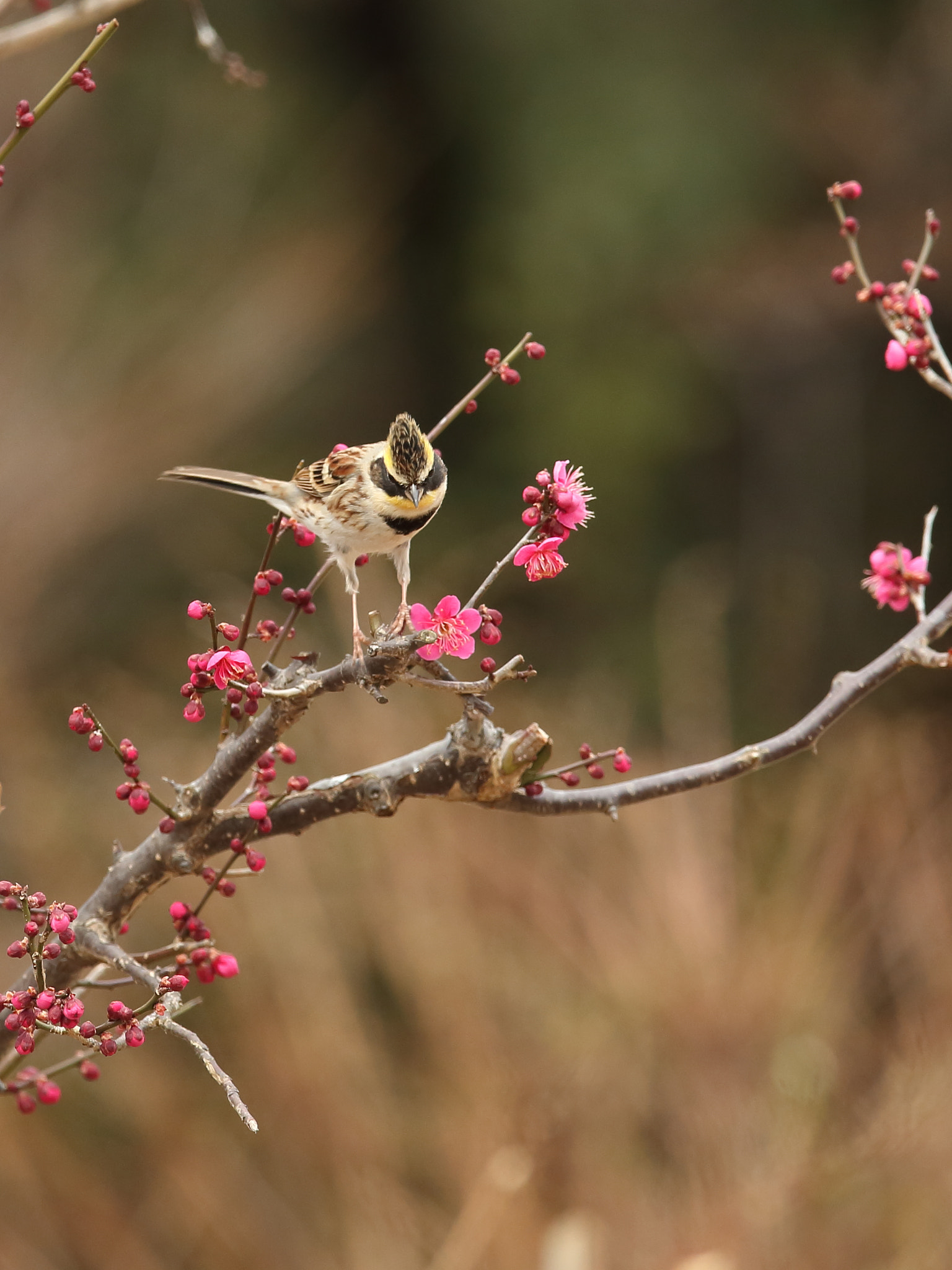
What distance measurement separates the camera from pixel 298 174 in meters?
5.98

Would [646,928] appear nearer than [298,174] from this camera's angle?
Yes

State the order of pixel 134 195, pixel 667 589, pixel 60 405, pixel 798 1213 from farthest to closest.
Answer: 1. pixel 134 195
2. pixel 667 589
3. pixel 60 405
4. pixel 798 1213

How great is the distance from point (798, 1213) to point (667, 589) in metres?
2.85

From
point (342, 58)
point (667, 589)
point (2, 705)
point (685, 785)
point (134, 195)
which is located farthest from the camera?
point (342, 58)

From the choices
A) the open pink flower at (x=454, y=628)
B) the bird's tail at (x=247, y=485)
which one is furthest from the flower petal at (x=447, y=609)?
the bird's tail at (x=247, y=485)

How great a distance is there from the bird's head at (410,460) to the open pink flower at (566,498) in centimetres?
54

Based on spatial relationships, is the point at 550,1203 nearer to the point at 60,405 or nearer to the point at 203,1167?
the point at 203,1167

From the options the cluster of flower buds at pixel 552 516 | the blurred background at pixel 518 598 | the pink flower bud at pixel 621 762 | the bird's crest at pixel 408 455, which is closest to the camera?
the cluster of flower buds at pixel 552 516

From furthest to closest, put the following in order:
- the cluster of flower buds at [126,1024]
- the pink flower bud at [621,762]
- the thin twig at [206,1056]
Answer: the pink flower bud at [621,762]
the cluster of flower buds at [126,1024]
the thin twig at [206,1056]

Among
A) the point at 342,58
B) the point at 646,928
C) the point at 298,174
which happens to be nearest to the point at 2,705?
the point at 646,928

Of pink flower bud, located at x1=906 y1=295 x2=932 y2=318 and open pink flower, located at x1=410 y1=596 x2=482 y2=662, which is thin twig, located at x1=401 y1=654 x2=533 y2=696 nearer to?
open pink flower, located at x1=410 y1=596 x2=482 y2=662

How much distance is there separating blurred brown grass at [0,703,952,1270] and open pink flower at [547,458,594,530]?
7.09 feet

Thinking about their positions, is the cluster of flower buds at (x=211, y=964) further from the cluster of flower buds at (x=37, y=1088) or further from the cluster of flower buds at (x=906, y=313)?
the cluster of flower buds at (x=906, y=313)

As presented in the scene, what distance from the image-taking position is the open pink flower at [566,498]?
1029 mm
